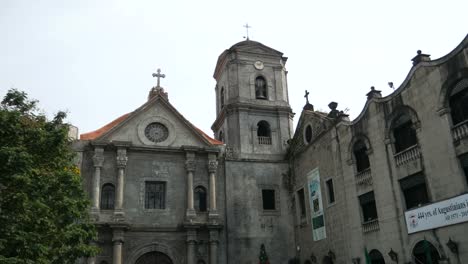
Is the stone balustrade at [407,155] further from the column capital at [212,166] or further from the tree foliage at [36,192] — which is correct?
the tree foliage at [36,192]

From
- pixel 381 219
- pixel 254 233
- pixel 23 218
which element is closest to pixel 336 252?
pixel 381 219

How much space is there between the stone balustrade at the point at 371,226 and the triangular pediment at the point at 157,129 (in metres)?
10.8

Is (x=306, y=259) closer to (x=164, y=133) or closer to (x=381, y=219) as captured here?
(x=381, y=219)

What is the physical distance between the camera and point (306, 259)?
86.1 ft

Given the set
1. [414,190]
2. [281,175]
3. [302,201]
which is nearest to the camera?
[414,190]

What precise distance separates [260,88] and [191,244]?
11530 millimetres

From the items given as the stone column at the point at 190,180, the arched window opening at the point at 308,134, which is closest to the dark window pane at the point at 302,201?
the arched window opening at the point at 308,134

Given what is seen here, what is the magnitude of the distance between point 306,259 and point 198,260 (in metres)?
5.98

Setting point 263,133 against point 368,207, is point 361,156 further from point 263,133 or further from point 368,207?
point 263,133

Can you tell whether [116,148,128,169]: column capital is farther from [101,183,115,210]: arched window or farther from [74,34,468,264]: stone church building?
[101,183,115,210]: arched window

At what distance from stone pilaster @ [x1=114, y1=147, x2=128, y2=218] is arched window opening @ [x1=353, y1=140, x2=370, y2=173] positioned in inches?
495

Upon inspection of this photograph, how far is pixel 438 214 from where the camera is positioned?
17.2m

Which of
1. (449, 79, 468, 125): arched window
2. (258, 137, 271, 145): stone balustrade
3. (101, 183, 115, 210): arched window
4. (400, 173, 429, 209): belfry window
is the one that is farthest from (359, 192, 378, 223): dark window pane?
(101, 183, 115, 210): arched window

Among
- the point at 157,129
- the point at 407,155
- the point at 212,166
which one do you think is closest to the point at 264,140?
the point at 212,166
